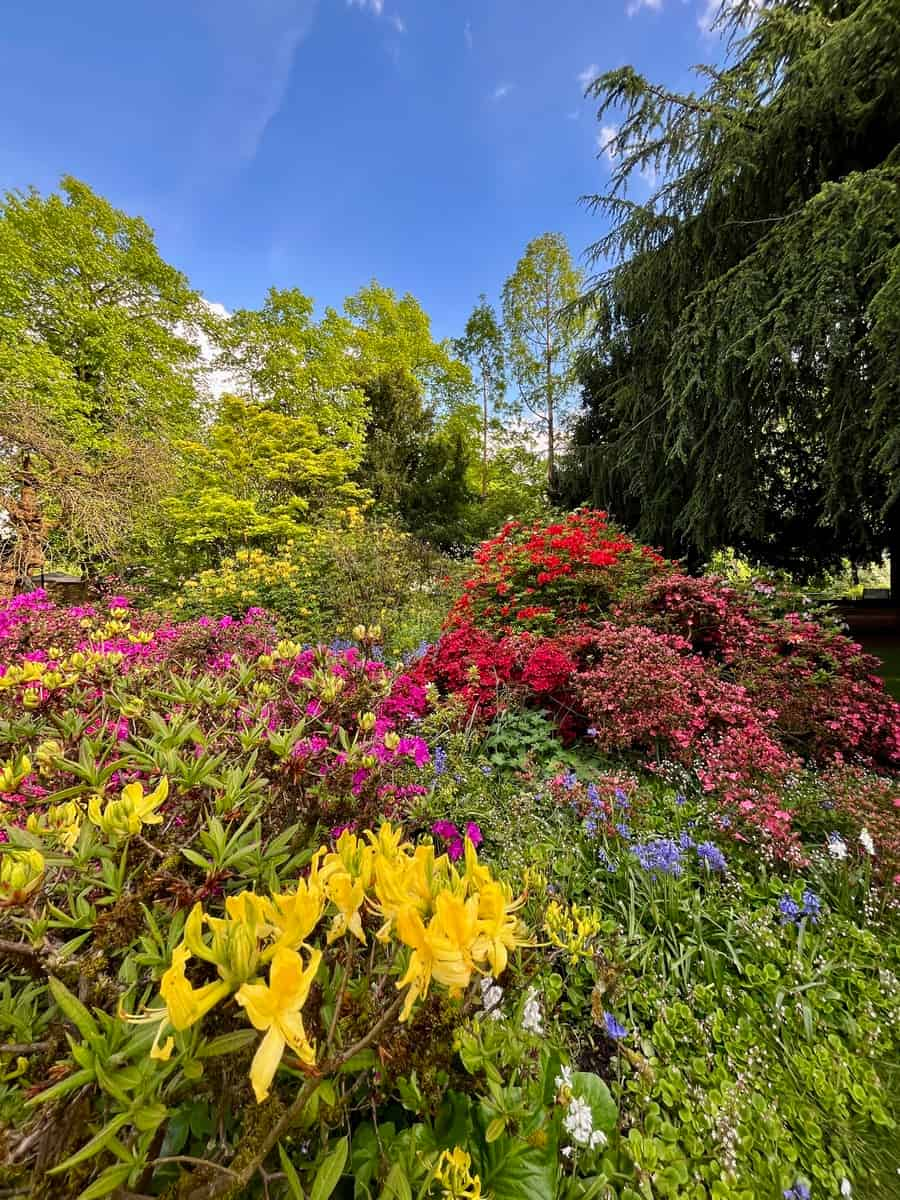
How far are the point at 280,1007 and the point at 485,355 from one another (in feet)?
43.8

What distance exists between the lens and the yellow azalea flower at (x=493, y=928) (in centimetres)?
51

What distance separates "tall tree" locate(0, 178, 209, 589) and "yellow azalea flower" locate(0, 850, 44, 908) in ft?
20.0

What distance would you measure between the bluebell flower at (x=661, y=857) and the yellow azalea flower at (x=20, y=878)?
1679 millimetres

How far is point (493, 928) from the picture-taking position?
51cm

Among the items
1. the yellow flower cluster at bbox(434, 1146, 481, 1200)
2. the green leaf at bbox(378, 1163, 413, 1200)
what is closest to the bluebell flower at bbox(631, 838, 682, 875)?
the yellow flower cluster at bbox(434, 1146, 481, 1200)

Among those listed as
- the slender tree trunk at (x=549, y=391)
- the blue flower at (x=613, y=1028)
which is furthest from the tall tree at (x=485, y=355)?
the blue flower at (x=613, y=1028)

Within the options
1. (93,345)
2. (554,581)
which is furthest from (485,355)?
(554,581)

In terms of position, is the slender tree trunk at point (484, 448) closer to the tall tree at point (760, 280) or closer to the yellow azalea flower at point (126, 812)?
the tall tree at point (760, 280)

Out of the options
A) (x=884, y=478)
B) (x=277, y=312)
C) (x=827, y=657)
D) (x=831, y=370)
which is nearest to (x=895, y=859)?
(x=827, y=657)

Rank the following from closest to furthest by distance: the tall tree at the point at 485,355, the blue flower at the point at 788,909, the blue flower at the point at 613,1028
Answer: the blue flower at the point at 613,1028, the blue flower at the point at 788,909, the tall tree at the point at 485,355

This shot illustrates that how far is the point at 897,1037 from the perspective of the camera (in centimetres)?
122

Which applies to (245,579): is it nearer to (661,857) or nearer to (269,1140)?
(661,857)

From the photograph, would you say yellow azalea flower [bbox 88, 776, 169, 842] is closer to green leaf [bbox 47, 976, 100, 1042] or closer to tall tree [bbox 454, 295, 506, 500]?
green leaf [bbox 47, 976, 100, 1042]

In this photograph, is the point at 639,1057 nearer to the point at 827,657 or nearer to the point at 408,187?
the point at 827,657
